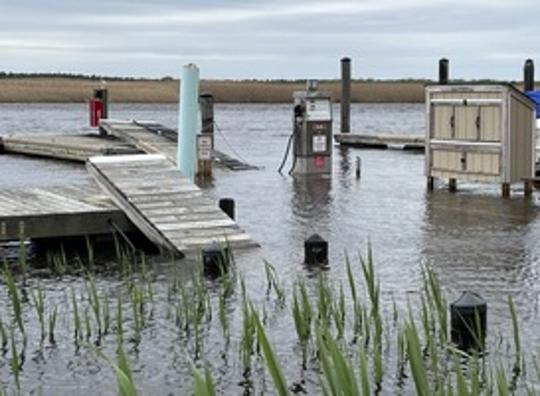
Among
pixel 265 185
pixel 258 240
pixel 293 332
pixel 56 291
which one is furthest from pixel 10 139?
pixel 293 332

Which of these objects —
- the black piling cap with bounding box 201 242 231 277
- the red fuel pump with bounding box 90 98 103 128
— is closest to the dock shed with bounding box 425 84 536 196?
the black piling cap with bounding box 201 242 231 277

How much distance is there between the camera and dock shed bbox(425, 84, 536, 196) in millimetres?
17484

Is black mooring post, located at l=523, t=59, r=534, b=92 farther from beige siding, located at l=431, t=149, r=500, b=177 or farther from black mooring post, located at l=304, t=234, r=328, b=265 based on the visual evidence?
black mooring post, located at l=304, t=234, r=328, b=265

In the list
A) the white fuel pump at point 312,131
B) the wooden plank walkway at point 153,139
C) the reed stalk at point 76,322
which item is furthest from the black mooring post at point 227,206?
the wooden plank walkway at point 153,139

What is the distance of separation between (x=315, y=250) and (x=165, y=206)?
2634 millimetres

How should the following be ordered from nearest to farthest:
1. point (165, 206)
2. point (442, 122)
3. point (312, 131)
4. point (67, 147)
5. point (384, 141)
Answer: point (165, 206)
point (442, 122)
point (312, 131)
point (67, 147)
point (384, 141)

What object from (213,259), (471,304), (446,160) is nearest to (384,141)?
(446,160)

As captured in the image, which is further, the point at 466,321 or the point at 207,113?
the point at 207,113

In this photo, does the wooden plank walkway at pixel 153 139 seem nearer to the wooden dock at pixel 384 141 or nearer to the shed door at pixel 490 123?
the wooden dock at pixel 384 141

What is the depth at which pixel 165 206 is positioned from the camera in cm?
1361

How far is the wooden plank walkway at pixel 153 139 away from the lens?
2498 cm

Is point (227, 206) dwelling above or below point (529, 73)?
below

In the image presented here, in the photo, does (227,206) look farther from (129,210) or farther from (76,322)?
(76,322)

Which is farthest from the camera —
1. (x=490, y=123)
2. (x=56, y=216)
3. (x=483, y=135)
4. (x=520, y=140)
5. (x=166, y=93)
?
(x=166, y=93)
